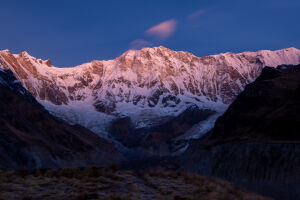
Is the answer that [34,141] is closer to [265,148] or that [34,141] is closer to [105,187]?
[265,148]

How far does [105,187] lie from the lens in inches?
659

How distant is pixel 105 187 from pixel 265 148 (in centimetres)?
4021

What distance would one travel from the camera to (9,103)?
13138 centimetres

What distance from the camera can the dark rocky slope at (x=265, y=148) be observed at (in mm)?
45688

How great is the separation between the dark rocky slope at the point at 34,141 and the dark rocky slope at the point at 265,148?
128 ft

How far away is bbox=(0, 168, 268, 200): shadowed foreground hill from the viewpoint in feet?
47.9

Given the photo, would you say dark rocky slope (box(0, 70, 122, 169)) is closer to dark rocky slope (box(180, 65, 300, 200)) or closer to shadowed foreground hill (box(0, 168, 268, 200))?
dark rocky slope (box(180, 65, 300, 200))

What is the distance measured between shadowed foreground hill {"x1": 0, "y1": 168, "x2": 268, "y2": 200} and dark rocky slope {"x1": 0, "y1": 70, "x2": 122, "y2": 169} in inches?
2316

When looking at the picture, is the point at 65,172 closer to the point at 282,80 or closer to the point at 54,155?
the point at 282,80

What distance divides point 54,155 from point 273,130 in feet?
225

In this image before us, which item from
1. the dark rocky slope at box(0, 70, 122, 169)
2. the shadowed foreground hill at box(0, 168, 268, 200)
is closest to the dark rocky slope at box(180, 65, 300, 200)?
the shadowed foreground hill at box(0, 168, 268, 200)

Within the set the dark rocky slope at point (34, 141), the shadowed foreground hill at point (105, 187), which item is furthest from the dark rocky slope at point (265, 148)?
the dark rocky slope at point (34, 141)

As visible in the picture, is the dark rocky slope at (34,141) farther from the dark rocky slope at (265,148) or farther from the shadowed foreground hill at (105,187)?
the shadowed foreground hill at (105,187)

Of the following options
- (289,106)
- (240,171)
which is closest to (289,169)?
(240,171)
